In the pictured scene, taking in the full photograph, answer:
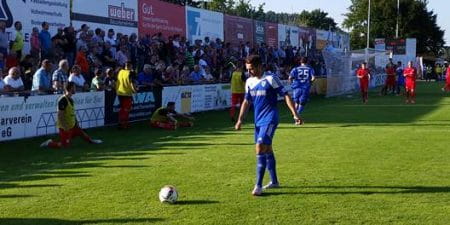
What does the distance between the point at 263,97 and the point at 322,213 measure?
2119 mm

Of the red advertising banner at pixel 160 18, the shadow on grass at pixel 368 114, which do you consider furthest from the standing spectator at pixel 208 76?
the shadow on grass at pixel 368 114

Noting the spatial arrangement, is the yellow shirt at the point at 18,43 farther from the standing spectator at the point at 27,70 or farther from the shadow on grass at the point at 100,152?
the shadow on grass at the point at 100,152

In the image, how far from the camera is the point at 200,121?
826 inches

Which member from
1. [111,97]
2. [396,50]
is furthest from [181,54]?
[396,50]

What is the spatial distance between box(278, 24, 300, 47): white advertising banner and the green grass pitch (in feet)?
82.2

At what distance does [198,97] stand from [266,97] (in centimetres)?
1563

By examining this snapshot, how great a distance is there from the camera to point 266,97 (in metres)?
9.01

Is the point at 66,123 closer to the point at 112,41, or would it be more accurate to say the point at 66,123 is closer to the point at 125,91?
the point at 125,91

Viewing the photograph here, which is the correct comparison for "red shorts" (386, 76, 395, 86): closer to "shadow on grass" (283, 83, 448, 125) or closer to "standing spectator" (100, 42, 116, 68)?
"shadow on grass" (283, 83, 448, 125)

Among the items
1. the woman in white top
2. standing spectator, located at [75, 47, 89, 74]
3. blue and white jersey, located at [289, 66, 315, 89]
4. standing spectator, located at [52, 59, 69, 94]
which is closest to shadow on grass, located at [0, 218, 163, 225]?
standing spectator, located at [52, 59, 69, 94]

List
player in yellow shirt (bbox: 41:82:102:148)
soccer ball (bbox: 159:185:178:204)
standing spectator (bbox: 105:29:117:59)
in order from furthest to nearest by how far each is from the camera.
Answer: standing spectator (bbox: 105:29:117:59), player in yellow shirt (bbox: 41:82:102:148), soccer ball (bbox: 159:185:178:204)

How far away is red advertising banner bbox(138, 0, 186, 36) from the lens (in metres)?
26.4

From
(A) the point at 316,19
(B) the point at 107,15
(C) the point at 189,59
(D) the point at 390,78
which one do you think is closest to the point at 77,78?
(B) the point at 107,15

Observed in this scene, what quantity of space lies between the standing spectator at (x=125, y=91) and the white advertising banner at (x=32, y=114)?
85 cm
